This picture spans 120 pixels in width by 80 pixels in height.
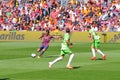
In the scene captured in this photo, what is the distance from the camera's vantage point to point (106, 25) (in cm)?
4850

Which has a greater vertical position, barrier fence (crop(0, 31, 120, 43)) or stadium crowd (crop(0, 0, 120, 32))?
stadium crowd (crop(0, 0, 120, 32))

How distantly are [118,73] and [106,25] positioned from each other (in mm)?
28170

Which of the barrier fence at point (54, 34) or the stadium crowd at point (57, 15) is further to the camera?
the stadium crowd at point (57, 15)

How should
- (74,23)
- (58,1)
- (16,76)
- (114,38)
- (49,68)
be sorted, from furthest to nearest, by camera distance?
(58,1) < (74,23) < (114,38) < (49,68) < (16,76)

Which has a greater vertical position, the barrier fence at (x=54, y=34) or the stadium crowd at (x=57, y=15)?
the stadium crowd at (x=57, y=15)

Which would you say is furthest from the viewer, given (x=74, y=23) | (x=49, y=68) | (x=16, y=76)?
(x=74, y=23)

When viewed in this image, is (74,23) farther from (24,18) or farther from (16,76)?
(16,76)

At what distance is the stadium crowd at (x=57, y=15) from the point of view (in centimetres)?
4888

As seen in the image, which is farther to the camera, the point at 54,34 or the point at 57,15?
the point at 57,15

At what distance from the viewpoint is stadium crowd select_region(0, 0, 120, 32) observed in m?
48.9

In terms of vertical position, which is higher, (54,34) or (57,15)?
(57,15)

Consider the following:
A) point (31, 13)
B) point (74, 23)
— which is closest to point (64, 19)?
point (74, 23)

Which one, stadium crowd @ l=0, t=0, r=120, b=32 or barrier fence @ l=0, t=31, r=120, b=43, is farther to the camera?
stadium crowd @ l=0, t=0, r=120, b=32

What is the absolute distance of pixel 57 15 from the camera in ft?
174
